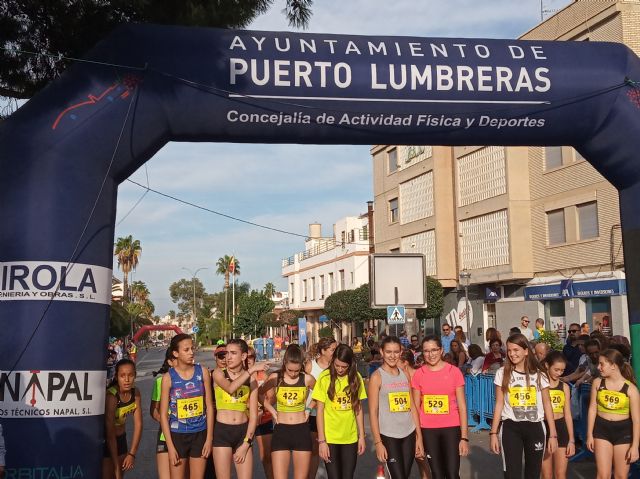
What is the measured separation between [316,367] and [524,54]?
4.30 m

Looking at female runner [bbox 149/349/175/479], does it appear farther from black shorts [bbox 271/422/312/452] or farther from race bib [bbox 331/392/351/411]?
race bib [bbox 331/392/351/411]

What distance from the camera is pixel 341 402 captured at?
24.3 ft

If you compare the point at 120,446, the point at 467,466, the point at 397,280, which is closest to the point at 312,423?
the point at 120,446

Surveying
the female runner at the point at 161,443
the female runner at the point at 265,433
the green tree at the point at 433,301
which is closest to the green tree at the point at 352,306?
the green tree at the point at 433,301

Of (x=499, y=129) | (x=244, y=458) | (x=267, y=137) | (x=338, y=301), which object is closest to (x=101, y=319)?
(x=244, y=458)

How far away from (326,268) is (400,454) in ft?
159

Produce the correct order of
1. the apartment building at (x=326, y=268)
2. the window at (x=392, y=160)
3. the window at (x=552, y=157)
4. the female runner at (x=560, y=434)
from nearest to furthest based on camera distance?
the female runner at (x=560, y=434)
the window at (x=552, y=157)
the window at (x=392, y=160)
the apartment building at (x=326, y=268)

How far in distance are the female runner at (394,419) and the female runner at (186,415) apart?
1.63 meters

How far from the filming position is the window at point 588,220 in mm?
26062

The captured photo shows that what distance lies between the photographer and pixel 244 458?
7.32 m

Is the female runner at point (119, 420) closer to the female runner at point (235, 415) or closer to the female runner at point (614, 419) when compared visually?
the female runner at point (235, 415)

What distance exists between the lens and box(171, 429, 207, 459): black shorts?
7.20 metres

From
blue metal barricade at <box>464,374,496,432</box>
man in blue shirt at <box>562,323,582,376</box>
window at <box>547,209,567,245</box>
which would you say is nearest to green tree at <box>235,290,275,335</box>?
window at <box>547,209,567,245</box>

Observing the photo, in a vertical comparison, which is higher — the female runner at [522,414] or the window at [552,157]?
the window at [552,157]
